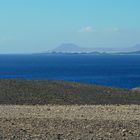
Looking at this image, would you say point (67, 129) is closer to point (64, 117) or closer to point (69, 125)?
point (69, 125)

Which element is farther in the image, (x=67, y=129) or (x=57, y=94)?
Answer: (x=57, y=94)

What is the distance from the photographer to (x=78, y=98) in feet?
87.6

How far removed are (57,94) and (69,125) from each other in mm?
12355

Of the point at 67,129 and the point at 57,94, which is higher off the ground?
the point at 67,129

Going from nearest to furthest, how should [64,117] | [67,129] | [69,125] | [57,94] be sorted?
1. [67,129]
2. [69,125]
3. [64,117]
4. [57,94]

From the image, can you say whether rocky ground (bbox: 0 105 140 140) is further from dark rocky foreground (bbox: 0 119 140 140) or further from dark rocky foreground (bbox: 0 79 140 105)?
dark rocky foreground (bbox: 0 79 140 105)

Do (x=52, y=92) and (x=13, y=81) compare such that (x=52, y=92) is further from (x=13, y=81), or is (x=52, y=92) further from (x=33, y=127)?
(x=33, y=127)

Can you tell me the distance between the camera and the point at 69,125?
15258 millimetres

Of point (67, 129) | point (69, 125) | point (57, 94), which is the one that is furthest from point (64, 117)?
point (57, 94)

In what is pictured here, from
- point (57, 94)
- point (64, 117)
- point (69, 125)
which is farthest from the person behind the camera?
point (57, 94)

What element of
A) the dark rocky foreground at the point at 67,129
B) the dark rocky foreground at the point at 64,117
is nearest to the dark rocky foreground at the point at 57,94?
the dark rocky foreground at the point at 64,117

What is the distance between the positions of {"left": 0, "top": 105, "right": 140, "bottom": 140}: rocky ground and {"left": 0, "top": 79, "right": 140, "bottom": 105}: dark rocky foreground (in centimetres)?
678

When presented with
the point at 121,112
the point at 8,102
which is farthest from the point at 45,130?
the point at 8,102

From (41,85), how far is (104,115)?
41.8 ft
